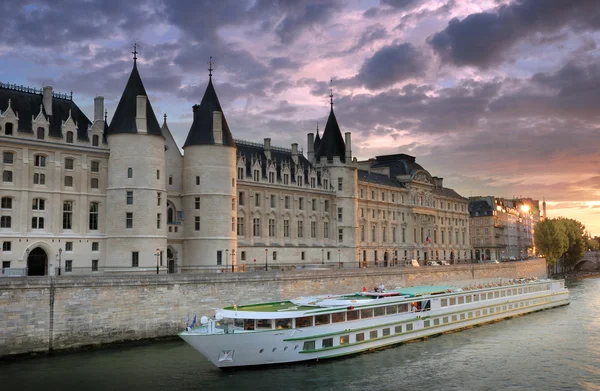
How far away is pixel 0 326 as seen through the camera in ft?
121

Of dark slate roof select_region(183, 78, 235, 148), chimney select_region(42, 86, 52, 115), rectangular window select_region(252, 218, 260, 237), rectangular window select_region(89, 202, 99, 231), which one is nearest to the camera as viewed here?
chimney select_region(42, 86, 52, 115)

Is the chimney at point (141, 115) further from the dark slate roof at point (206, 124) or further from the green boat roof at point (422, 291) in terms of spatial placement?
the green boat roof at point (422, 291)

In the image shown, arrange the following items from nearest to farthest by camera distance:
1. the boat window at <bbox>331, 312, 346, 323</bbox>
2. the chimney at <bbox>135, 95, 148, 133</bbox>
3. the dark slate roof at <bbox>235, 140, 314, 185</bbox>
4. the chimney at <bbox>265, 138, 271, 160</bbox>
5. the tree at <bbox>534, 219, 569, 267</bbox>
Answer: the boat window at <bbox>331, 312, 346, 323</bbox> < the chimney at <bbox>135, 95, 148, 133</bbox> < the dark slate roof at <bbox>235, 140, 314, 185</bbox> < the chimney at <bbox>265, 138, 271, 160</bbox> < the tree at <bbox>534, 219, 569, 267</bbox>

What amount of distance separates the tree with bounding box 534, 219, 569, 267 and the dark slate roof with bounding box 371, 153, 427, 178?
33.6 m

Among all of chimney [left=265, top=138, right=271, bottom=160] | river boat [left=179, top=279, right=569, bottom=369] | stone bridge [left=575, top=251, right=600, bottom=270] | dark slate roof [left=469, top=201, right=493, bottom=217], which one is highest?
chimney [left=265, top=138, right=271, bottom=160]

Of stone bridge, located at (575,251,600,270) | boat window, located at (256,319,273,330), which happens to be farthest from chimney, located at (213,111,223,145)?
stone bridge, located at (575,251,600,270)

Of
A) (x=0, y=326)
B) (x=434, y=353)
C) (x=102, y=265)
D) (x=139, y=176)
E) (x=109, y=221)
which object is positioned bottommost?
(x=434, y=353)

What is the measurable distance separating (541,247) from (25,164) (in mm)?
100172

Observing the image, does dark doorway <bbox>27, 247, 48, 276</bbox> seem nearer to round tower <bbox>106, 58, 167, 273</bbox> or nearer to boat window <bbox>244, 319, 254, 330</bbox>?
round tower <bbox>106, 58, 167, 273</bbox>

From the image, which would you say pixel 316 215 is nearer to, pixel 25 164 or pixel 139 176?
pixel 139 176

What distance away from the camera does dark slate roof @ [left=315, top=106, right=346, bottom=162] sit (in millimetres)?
80812

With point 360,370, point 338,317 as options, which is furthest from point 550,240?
point 360,370

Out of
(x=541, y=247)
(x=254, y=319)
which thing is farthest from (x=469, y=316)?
(x=541, y=247)

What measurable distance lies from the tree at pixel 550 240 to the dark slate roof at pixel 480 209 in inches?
815
